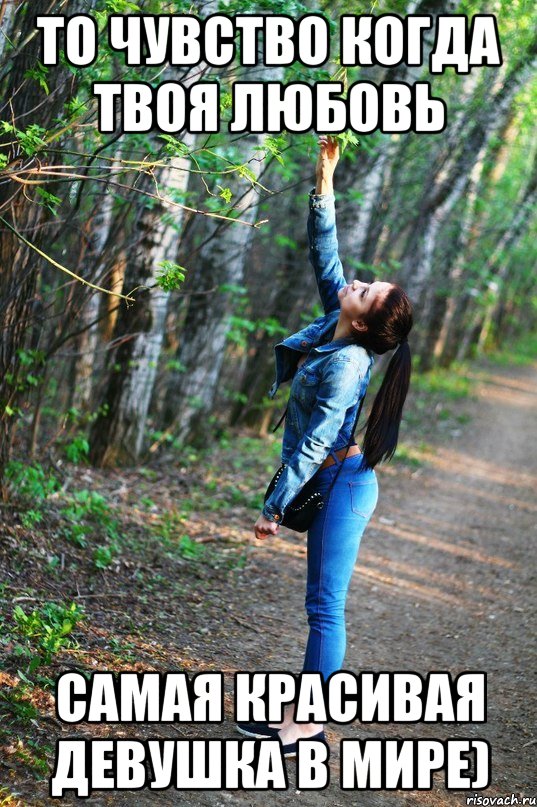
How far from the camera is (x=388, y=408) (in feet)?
13.4

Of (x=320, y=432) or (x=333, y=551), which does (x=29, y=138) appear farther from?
(x=333, y=551)

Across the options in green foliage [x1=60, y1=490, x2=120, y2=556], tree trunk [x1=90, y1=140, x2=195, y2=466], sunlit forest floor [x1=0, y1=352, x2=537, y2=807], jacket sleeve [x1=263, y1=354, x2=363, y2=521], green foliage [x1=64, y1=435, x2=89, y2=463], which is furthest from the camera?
tree trunk [x1=90, y1=140, x2=195, y2=466]

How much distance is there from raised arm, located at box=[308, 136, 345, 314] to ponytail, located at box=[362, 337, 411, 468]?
517 mm

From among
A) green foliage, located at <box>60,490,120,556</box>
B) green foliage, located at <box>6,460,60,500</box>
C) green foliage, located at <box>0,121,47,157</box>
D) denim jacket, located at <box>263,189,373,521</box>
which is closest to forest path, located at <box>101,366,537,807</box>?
green foliage, located at <box>60,490,120,556</box>

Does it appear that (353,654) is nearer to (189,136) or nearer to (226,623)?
(226,623)

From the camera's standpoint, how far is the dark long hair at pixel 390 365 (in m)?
3.98

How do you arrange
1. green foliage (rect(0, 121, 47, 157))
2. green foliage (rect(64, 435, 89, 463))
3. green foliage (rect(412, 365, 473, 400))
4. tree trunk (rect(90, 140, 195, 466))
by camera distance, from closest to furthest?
green foliage (rect(0, 121, 47, 157)) < green foliage (rect(64, 435, 89, 463)) < tree trunk (rect(90, 140, 195, 466)) < green foliage (rect(412, 365, 473, 400))

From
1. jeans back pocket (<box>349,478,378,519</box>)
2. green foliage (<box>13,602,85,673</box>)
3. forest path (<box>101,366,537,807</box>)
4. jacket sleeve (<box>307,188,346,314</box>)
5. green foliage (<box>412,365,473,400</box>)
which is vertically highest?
jacket sleeve (<box>307,188,346,314</box>)

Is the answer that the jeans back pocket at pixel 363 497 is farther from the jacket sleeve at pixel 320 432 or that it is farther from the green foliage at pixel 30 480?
the green foliage at pixel 30 480

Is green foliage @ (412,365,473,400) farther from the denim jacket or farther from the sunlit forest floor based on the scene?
the denim jacket

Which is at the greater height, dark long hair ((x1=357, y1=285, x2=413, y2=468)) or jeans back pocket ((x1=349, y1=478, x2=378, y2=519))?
dark long hair ((x1=357, y1=285, x2=413, y2=468))

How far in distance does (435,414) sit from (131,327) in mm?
9457

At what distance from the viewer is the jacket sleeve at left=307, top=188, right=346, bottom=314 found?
13.9ft

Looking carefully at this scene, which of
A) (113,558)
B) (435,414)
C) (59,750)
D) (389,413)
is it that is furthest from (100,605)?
(435,414)
